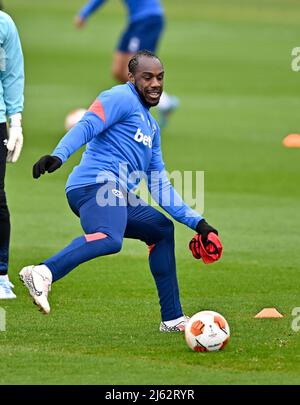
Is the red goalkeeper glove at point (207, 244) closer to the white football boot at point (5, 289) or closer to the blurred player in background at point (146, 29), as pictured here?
the white football boot at point (5, 289)

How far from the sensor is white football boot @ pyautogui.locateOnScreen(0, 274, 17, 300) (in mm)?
11320

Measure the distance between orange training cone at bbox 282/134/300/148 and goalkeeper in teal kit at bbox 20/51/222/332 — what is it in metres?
11.4

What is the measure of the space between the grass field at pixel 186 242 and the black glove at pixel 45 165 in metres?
1.33

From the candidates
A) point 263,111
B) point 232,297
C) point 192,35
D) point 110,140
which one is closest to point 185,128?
point 263,111

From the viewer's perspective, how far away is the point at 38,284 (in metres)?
9.03

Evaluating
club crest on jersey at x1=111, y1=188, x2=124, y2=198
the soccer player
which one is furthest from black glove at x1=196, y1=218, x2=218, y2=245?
the soccer player

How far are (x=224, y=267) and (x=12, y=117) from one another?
2.97 meters

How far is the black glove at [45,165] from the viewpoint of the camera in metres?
8.89

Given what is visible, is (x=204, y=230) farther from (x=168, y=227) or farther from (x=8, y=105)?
(x=8, y=105)

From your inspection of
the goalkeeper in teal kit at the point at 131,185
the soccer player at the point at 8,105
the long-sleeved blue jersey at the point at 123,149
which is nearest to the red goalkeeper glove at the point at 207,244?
the goalkeeper in teal kit at the point at 131,185

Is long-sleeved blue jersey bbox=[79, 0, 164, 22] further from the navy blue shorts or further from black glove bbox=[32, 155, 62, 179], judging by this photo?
black glove bbox=[32, 155, 62, 179]

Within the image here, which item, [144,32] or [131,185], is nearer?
[131,185]

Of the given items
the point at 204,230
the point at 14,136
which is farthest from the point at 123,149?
the point at 14,136

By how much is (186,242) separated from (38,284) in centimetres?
556
